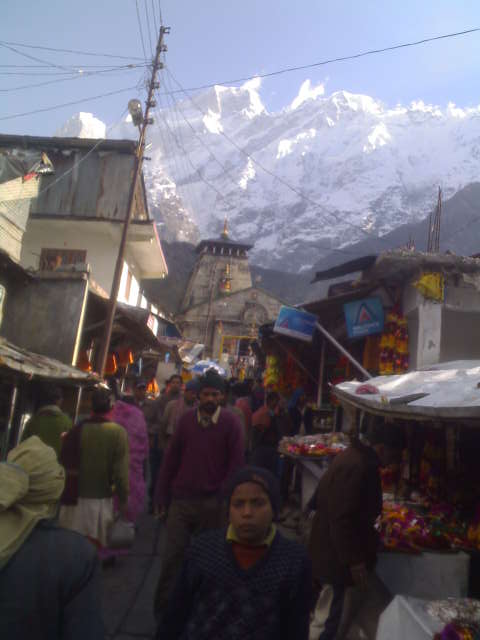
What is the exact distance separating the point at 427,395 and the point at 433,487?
238 centimetres

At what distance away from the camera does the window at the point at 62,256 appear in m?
16.1

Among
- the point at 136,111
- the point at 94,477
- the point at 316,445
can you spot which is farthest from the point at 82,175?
the point at 94,477

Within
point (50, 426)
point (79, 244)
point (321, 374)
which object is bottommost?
point (50, 426)

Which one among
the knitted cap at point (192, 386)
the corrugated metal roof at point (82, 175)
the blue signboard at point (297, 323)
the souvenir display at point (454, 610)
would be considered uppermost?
the corrugated metal roof at point (82, 175)

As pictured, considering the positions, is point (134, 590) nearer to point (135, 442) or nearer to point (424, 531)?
point (135, 442)

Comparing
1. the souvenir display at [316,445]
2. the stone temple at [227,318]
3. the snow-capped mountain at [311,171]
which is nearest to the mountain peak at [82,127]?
the snow-capped mountain at [311,171]

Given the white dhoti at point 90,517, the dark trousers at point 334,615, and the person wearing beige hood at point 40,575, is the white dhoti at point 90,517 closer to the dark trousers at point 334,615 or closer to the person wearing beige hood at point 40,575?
the dark trousers at point 334,615

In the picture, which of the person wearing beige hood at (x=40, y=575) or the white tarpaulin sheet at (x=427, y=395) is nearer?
the person wearing beige hood at (x=40, y=575)

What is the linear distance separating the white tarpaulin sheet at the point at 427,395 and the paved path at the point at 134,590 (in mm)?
2523

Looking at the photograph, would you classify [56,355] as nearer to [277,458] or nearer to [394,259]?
[277,458]

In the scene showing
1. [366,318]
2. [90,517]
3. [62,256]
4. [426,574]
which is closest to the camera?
[426,574]

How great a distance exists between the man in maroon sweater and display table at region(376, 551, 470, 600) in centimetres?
160

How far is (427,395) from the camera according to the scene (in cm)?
381

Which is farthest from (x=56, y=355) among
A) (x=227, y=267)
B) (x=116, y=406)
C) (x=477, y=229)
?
(x=477, y=229)
